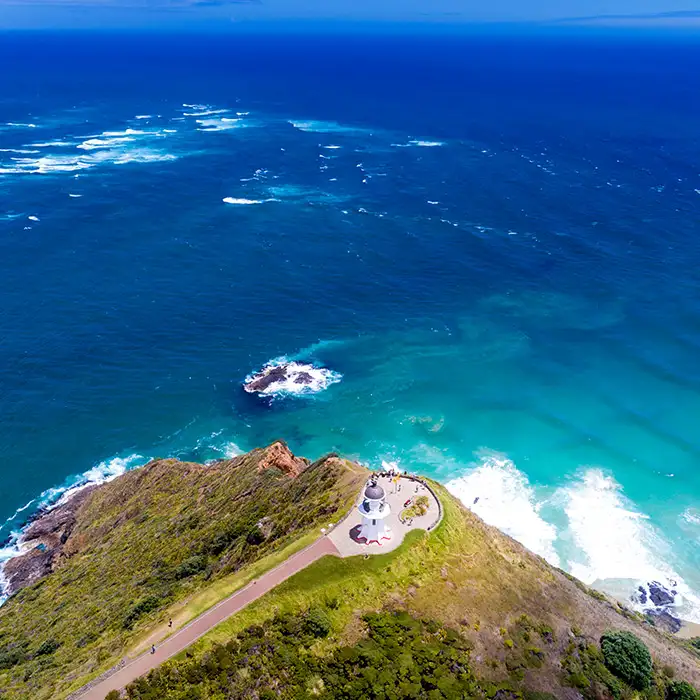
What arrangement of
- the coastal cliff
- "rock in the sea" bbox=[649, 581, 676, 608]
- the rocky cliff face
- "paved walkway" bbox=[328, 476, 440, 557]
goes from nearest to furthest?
the coastal cliff
"paved walkway" bbox=[328, 476, 440, 557]
"rock in the sea" bbox=[649, 581, 676, 608]
the rocky cliff face

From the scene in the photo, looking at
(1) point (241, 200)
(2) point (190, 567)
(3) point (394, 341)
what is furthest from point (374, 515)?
(1) point (241, 200)

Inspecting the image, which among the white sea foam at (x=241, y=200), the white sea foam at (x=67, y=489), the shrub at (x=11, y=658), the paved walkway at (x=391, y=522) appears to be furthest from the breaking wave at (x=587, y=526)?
the white sea foam at (x=241, y=200)

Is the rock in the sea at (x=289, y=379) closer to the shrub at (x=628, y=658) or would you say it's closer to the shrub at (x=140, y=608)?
the shrub at (x=140, y=608)

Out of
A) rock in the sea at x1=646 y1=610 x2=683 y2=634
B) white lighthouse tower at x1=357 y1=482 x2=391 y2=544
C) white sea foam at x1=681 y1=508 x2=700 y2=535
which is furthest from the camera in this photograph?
white sea foam at x1=681 y1=508 x2=700 y2=535

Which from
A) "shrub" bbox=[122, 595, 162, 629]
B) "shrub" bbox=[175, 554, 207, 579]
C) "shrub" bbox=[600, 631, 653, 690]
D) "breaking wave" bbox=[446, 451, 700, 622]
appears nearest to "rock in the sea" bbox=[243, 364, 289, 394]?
"breaking wave" bbox=[446, 451, 700, 622]

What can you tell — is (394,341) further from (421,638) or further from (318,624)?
(318,624)

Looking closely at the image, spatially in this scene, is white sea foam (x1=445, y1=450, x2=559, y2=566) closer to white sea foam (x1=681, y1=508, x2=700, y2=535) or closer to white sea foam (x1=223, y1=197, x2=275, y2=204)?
white sea foam (x1=681, y1=508, x2=700, y2=535)
